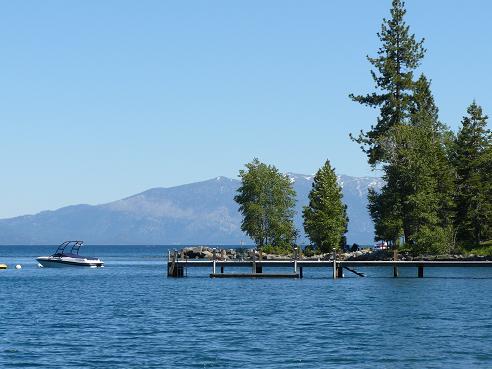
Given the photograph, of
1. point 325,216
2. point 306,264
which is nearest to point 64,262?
point 325,216

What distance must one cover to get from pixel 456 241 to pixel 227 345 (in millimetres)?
89649

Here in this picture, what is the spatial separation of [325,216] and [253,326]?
98.2 metres

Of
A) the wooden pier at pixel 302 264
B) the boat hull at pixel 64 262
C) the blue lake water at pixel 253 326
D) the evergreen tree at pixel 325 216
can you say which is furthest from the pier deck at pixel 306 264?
the boat hull at pixel 64 262

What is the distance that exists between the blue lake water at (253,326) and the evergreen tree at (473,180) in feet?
109

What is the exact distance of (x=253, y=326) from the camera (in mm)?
58438

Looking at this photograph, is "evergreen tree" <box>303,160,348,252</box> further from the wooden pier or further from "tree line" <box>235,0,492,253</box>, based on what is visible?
the wooden pier

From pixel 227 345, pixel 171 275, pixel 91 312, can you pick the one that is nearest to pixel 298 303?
pixel 91 312

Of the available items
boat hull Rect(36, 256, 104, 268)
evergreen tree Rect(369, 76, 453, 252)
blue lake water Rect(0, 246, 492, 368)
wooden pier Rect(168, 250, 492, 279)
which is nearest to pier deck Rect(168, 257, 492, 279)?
wooden pier Rect(168, 250, 492, 279)

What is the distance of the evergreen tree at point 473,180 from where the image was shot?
13100 cm

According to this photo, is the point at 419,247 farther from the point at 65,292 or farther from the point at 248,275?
the point at 65,292

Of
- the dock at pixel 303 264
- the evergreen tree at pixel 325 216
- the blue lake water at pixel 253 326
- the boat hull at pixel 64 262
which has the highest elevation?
the evergreen tree at pixel 325 216

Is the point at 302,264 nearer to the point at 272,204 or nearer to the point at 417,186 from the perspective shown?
the point at 417,186

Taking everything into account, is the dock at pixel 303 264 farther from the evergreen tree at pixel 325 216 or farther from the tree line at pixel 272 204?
the tree line at pixel 272 204

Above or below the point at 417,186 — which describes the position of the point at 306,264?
below
